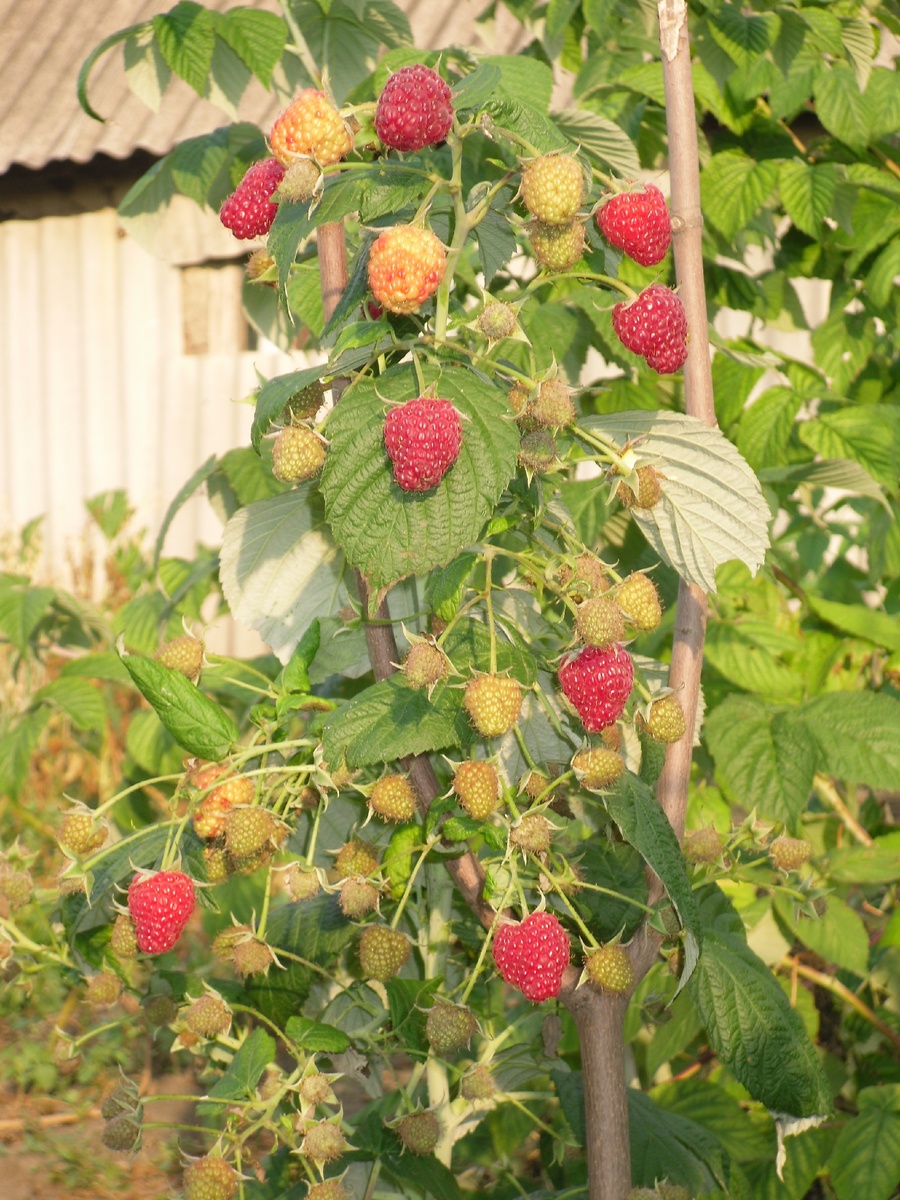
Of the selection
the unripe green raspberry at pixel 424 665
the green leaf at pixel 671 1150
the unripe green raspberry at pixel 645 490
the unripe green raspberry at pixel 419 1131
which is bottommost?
the green leaf at pixel 671 1150

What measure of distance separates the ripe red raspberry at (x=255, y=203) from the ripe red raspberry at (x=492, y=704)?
422 mm

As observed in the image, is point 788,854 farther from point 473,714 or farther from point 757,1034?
point 473,714

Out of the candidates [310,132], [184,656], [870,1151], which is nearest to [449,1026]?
[184,656]

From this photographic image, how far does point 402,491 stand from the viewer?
962mm

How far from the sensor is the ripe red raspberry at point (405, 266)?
90 cm

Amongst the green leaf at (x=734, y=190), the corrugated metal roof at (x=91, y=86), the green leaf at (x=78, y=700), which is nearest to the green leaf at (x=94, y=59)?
the green leaf at (x=734, y=190)

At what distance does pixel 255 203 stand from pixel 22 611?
6.01 ft

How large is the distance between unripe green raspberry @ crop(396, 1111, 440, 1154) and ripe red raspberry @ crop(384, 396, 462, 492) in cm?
69

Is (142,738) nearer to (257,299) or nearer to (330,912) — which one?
(257,299)

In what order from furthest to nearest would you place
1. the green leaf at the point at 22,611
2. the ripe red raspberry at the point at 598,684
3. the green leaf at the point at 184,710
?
the green leaf at the point at 22,611
the green leaf at the point at 184,710
the ripe red raspberry at the point at 598,684

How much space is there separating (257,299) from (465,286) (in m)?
0.56

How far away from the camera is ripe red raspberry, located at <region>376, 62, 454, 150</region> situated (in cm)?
90

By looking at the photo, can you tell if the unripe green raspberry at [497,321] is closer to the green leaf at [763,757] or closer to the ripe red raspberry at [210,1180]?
the ripe red raspberry at [210,1180]

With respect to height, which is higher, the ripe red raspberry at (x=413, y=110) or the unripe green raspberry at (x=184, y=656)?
the ripe red raspberry at (x=413, y=110)
